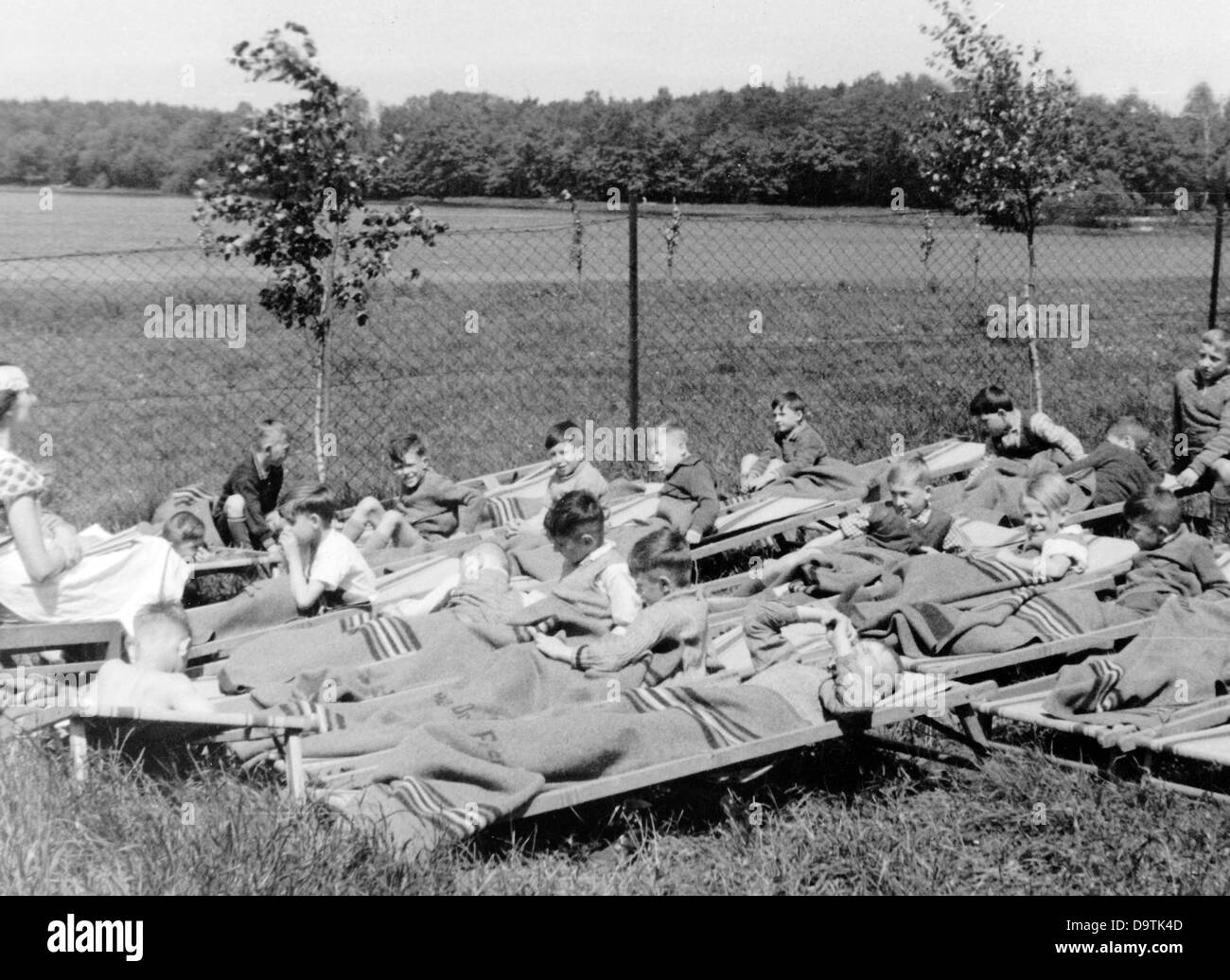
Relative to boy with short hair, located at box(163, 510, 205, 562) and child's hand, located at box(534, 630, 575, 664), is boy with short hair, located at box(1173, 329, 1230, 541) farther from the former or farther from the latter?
boy with short hair, located at box(163, 510, 205, 562)

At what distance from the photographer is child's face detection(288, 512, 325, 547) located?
6160 millimetres

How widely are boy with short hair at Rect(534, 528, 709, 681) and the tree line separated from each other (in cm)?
361

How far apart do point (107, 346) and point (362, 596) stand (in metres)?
11.9

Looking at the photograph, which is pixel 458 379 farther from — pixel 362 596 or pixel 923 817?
pixel 923 817

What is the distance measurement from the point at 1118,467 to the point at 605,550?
356 centimetres

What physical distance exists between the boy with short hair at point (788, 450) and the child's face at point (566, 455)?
1356mm

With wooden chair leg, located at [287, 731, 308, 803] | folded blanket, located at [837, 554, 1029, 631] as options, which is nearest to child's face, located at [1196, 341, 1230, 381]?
folded blanket, located at [837, 554, 1029, 631]

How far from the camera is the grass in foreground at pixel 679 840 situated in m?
3.74

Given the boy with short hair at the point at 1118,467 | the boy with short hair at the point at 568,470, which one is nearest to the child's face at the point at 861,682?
the boy with short hair at the point at 568,470

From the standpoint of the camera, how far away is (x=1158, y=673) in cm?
508

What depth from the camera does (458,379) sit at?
14203mm

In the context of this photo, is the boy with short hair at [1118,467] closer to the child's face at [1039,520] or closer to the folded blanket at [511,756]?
the child's face at [1039,520]

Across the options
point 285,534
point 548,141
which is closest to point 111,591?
point 285,534

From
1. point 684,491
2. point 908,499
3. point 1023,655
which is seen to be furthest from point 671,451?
point 1023,655
